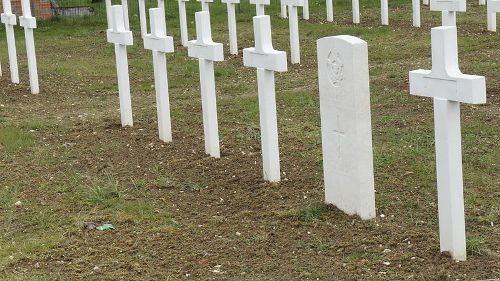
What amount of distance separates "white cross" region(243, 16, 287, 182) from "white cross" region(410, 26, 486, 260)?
2252 millimetres

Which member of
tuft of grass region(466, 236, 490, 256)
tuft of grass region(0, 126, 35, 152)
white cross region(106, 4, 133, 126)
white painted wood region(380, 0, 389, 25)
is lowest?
tuft of grass region(0, 126, 35, 152)

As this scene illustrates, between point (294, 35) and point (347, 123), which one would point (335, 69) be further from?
point (294, 35)

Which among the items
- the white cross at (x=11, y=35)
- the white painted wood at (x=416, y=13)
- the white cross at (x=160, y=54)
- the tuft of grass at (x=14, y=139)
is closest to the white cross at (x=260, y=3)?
the white cross at (x=160, y=54)

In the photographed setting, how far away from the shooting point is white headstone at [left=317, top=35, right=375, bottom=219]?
7.09m

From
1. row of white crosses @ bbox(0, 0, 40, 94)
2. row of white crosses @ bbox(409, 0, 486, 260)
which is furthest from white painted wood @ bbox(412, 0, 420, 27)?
row of white crosses @ bbox(409, 0, 486, 260)

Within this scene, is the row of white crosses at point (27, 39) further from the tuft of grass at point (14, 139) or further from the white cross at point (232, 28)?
the white cross at point (232, 28)

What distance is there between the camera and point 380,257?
256 inches

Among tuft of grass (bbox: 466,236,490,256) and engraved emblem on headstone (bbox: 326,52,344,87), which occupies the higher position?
engraved emblem on headstone (bbox: 326,52,344,87)

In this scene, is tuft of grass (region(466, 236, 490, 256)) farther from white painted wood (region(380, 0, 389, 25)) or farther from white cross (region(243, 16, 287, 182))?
white painted wood (region(380, 0, 389, 25))

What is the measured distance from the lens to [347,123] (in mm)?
7219

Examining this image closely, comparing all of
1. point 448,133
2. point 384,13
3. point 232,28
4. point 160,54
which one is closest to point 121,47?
point 160,54

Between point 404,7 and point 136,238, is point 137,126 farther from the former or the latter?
point 404,7

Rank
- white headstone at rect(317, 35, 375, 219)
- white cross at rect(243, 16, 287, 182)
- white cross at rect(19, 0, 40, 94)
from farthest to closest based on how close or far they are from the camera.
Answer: white cross at rect(19, 0, 40, 94) → white cross at rect(243, 16, 287, 182) → white headstone at rect(317, 35, 375, 219)

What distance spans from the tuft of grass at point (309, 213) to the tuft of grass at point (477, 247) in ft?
4.14
